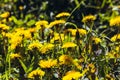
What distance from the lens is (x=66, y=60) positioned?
7.73ft

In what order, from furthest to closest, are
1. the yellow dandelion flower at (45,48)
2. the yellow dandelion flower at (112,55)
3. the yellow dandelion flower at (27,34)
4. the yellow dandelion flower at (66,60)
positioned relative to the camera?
the yellow dandelion flower at (27,34), the yellow dandelion flower at (45,48), the yellow dandelion flower at (112,55), the yellow dandelion flower at (66,60)

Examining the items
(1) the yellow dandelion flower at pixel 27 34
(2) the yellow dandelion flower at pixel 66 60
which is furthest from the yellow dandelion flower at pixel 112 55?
(1) the yellow dandelion flower at pixel 27 34

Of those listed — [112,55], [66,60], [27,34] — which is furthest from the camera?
[27,34]

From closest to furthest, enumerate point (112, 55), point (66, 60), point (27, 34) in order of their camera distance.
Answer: point (66, 60)
point (112, 55)
point (27, 34)

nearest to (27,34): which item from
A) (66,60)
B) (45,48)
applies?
(45,48)

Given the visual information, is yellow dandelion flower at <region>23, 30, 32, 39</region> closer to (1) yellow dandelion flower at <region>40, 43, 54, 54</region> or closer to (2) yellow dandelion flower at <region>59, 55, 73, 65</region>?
(1) yellow dandelion flower at <region>40, 43, 54, 54</region>

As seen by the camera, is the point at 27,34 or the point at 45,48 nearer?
the point at 45,48

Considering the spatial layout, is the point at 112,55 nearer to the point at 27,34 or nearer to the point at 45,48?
the point at 45,48

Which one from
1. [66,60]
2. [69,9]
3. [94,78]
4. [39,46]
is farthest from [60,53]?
[69,9]

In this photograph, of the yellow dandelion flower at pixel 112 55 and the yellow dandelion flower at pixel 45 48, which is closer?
the yellow dandelion flower at pixel 112 55

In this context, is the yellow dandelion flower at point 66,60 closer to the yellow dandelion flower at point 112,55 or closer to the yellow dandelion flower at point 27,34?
the yellow dandelion flower at point 112,55

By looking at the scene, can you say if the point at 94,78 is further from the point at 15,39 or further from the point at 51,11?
the point at 51,11

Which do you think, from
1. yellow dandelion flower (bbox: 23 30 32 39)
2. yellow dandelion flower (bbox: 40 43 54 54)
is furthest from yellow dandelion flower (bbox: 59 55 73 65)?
yellow dandelion flower (bbox: 23 30 32 39)

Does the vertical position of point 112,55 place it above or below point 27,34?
below
